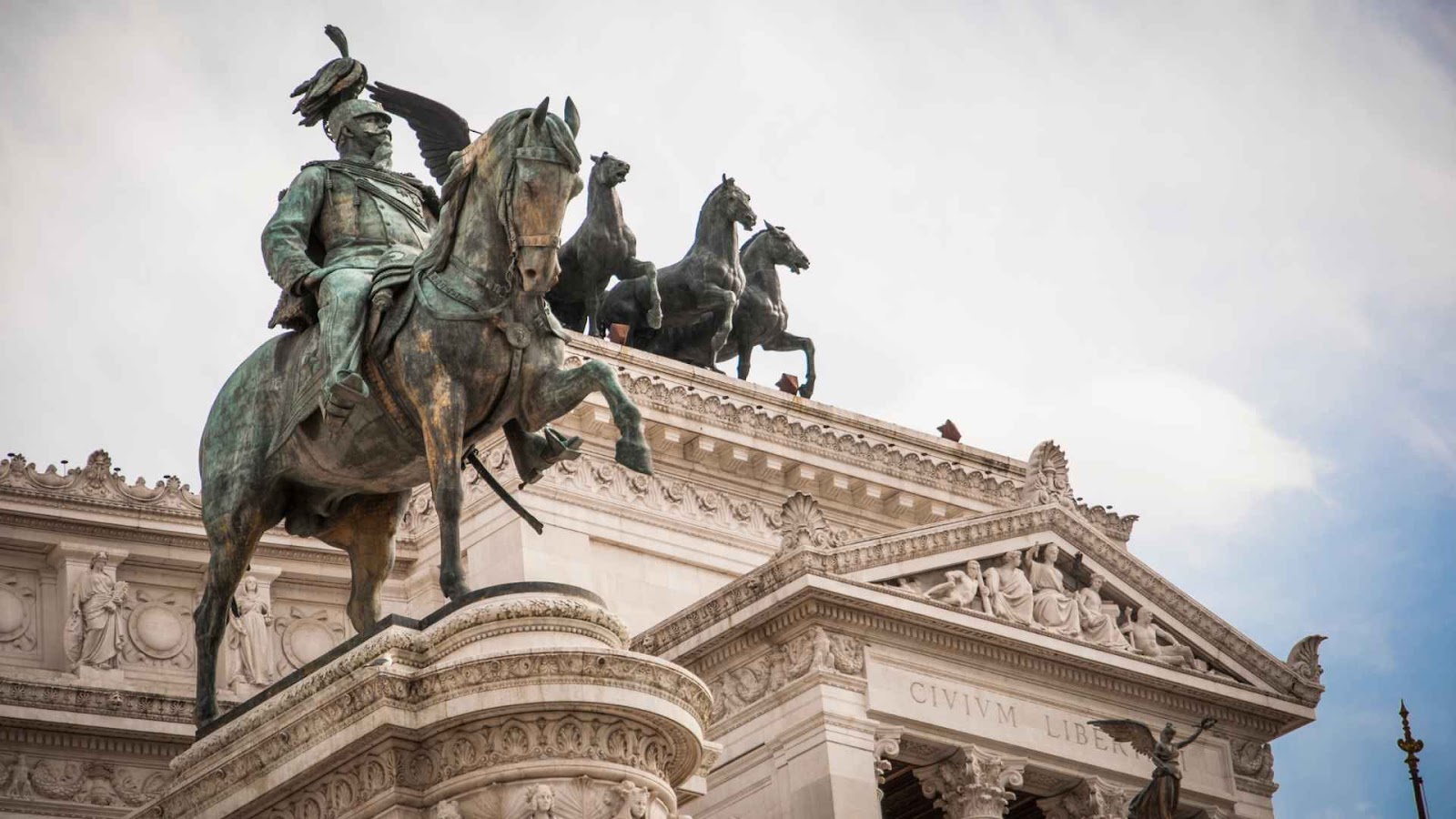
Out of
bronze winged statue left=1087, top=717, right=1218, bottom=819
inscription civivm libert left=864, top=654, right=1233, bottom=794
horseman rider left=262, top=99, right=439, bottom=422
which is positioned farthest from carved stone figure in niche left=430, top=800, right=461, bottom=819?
inscription civivm libert left=864, top=654, right=1233, bottom=794

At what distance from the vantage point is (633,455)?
1823cm

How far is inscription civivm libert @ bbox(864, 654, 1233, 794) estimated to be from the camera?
28500 mm

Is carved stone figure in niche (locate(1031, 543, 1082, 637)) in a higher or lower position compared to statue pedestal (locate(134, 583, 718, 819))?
higher

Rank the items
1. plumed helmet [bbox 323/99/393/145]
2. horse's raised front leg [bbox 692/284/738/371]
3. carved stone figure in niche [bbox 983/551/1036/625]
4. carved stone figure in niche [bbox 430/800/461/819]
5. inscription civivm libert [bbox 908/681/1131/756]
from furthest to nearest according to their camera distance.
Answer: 1. horse's raised front leg [bbox 692/284/738/371]
2. carved stone figure in niche [bbox 983/551/1036/625]
3. inscription civivm libert [bbox 908/681/1131/756]
4. plumed helmet [bbox 323/99/393/145]
5. carved stone figure in niche [bbox 430/800/461/819]

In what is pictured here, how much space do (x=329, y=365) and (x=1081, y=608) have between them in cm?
1390

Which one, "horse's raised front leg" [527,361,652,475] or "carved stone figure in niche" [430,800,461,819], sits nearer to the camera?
"carved stone figure in niche" [430,800,461,819]

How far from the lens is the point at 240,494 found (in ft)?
62.6

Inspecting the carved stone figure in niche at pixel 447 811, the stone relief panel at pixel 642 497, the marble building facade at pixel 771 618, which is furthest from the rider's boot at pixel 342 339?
the stone relief panel at pixel 642 497

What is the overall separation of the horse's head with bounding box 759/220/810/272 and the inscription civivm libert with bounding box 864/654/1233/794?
1014 centimetres

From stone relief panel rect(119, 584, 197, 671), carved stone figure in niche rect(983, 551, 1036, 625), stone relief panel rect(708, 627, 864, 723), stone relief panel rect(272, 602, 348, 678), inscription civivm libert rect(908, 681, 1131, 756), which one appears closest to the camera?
stone relief panel rect(708, 627, 864, 723)

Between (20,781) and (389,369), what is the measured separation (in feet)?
38.2

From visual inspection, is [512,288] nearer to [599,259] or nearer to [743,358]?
[599,259]

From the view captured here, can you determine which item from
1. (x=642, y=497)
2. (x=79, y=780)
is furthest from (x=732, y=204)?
(x=79, y=780)

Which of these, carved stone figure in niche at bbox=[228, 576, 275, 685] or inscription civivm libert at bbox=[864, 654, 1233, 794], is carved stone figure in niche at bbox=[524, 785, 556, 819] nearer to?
inscription civivm libert at bbox=[864, 654, 1233, 794]
